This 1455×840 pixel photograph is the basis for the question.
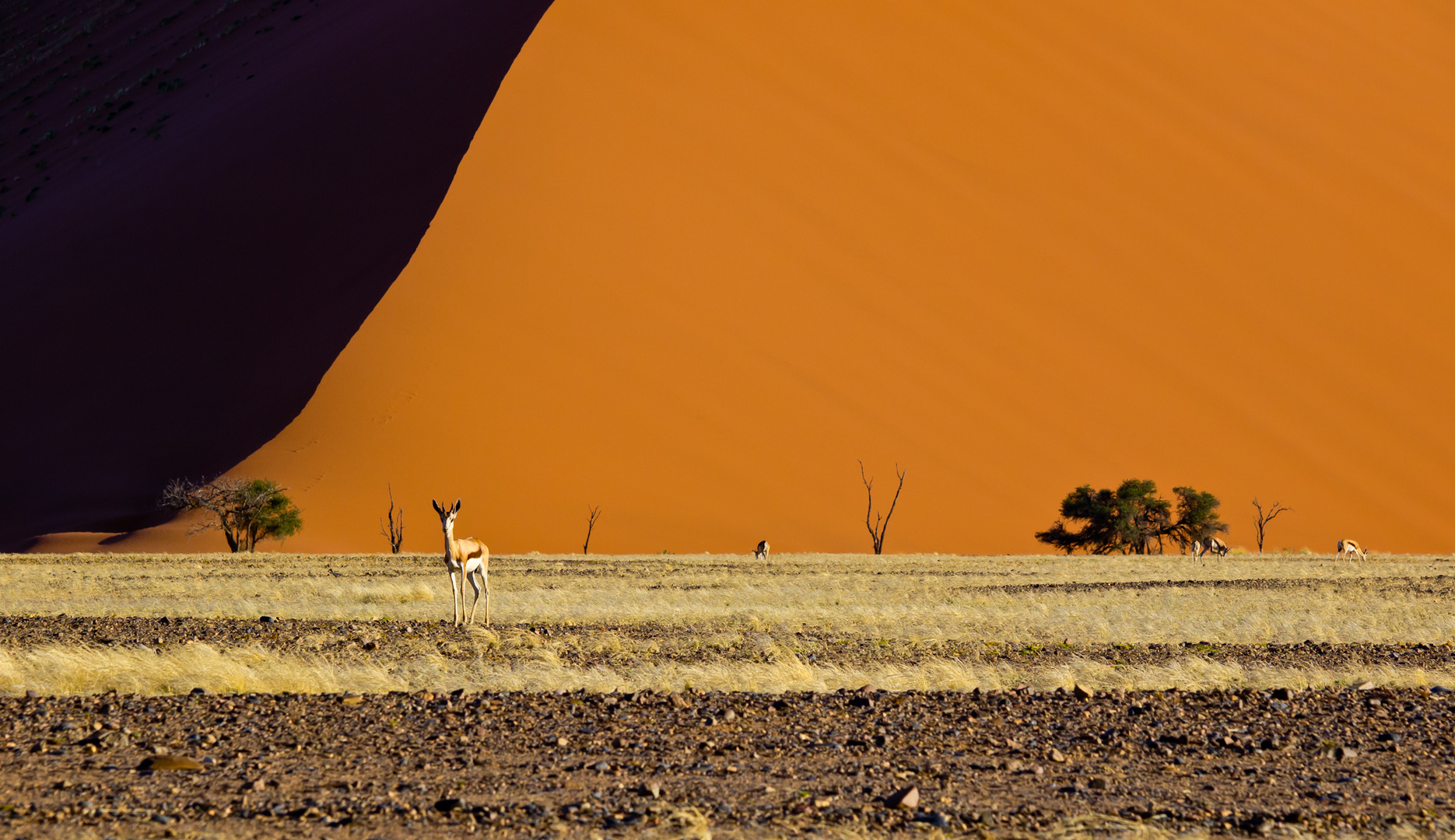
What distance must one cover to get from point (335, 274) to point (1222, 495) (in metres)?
30.0

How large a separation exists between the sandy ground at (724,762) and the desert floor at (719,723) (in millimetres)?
22

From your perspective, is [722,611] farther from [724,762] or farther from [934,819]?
[934,819]

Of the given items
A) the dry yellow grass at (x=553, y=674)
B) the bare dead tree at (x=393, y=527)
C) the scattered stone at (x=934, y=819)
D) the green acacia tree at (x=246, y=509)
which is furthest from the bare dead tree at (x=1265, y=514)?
the scattered stone at (x=934, y=819)

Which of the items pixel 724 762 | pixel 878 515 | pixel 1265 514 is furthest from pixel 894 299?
pixel 724 762

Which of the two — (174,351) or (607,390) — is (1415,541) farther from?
(174,351)

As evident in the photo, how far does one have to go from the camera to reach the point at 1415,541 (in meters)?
41.8

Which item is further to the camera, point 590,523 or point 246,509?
point 590,523

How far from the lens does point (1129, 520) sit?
3888 cm

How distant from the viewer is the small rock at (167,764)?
6.03 metres

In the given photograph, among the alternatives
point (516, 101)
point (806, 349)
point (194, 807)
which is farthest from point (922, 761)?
point (516, 101)

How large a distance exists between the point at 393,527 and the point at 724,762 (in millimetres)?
29574

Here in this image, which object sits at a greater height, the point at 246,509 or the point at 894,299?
the point at 894,299

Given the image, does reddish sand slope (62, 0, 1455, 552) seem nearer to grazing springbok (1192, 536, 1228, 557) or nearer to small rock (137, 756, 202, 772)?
grazing springbok (1192, 536, 1228, 557)

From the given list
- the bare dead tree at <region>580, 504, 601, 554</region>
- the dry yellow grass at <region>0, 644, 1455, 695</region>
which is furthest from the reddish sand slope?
the dry yellow grass at <region>0, 644, 1455, 695</region>
